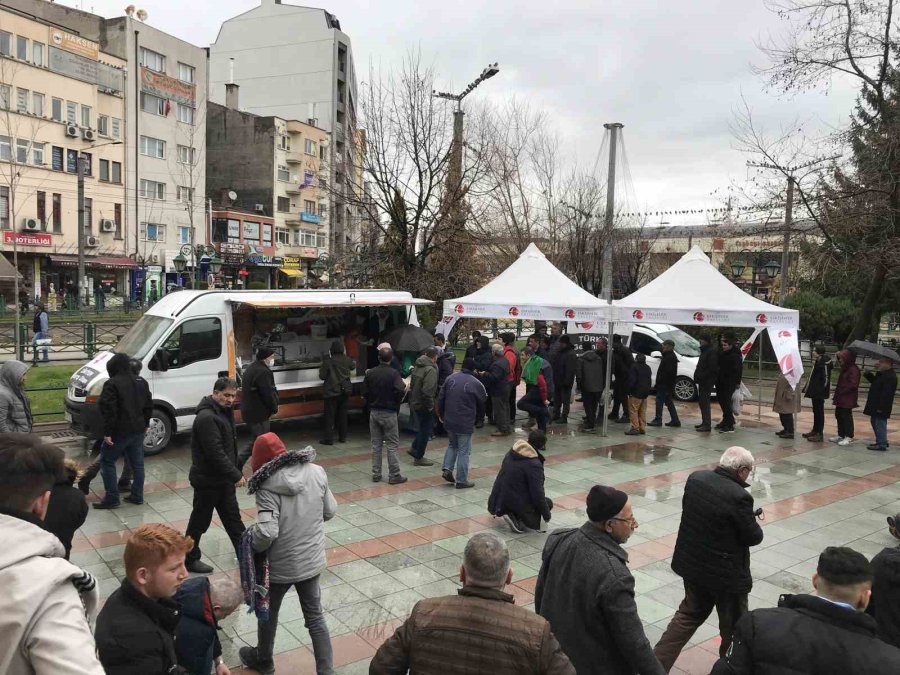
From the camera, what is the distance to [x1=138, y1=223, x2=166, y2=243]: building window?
46125 millimetres

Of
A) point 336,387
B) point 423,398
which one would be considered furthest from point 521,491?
point 336,387

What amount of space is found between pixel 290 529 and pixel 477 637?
2091 mm

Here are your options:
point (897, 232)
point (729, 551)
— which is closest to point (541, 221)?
point (897, 232)

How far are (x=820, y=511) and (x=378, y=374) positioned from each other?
232 inches

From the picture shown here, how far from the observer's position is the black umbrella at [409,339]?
476 inches

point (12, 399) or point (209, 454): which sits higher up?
point (12, 399)

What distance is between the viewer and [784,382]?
41.1 ft

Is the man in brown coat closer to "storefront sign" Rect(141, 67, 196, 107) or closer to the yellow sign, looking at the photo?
the yellow sign

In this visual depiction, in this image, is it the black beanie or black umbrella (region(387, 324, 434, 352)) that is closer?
the black beanie

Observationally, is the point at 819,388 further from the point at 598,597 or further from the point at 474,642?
the point at 474,642

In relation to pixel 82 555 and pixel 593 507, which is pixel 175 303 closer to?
pixel 82 555

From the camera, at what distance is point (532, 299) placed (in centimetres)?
1312

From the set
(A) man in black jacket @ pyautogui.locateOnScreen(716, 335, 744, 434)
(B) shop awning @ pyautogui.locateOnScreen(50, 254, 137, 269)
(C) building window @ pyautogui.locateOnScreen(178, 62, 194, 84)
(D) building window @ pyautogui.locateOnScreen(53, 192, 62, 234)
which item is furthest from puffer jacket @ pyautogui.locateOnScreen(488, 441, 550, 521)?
(C) building window @ pyautogui.locateOnScreen(178, 62, 194, 84)

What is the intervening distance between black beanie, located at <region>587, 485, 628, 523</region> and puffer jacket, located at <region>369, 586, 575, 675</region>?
87 centimetres
